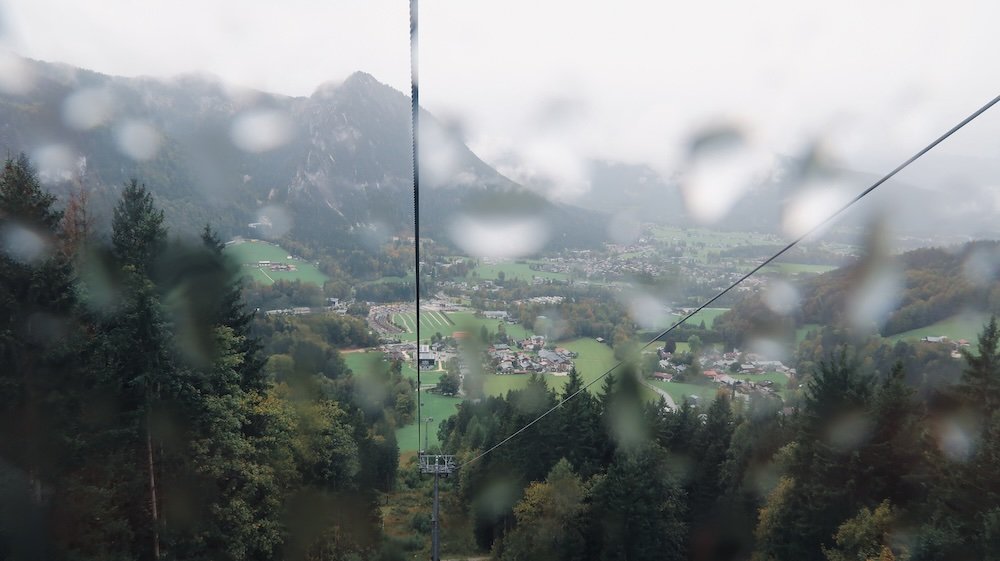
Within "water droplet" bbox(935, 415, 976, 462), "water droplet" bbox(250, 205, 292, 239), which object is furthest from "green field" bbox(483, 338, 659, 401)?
"water droplet" bbox(250, 205, 292, 239)

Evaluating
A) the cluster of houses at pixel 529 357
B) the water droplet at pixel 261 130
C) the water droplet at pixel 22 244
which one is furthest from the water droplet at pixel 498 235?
the water droplet at pixel 22 244

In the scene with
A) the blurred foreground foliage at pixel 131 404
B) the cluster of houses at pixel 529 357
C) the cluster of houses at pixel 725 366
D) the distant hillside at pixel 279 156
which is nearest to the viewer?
the blurred foreground foliage at pixel 131 404

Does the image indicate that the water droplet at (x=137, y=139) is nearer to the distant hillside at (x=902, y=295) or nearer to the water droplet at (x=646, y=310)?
the water droplet at (x=646, y=310)

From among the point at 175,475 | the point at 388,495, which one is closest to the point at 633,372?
the point at 388,495

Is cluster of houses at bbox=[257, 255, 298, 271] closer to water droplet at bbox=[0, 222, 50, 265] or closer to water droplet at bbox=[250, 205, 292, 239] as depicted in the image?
water droplet at bbox=[250, 205, 292, 239]

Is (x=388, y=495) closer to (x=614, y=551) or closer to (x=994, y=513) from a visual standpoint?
(x=614, y=551)

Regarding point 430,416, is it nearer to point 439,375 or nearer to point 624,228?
point 439,375
